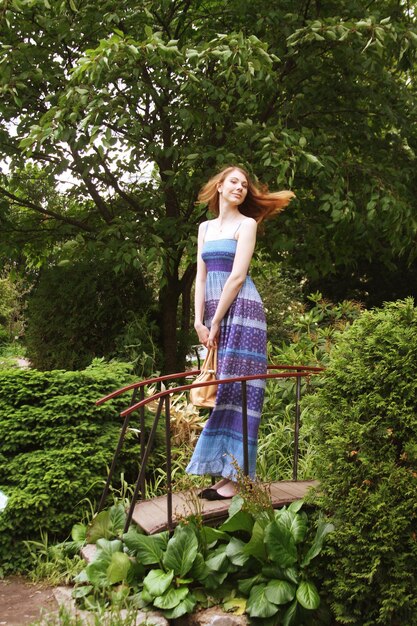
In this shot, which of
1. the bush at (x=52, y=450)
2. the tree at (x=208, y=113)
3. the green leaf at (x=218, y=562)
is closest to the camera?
the green leaf at (x=218, y=562)

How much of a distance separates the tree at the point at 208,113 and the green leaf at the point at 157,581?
3.13 m

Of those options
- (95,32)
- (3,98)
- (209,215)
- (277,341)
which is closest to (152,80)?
(95,32)

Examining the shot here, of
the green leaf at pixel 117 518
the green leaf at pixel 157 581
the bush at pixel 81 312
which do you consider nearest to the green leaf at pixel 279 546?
the green leaf at pixel 157 581

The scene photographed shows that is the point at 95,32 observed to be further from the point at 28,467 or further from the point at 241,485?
the point at 241,485

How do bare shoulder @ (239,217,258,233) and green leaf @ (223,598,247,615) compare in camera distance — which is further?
bare shoulder @ (239,217,258,233)

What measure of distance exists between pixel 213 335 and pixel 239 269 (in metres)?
0.42

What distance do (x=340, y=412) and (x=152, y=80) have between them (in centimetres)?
479

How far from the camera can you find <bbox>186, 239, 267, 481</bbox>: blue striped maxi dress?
161 inches

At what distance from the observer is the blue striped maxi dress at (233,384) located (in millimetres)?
4090

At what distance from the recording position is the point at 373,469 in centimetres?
319

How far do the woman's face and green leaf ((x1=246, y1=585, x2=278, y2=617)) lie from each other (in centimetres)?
213

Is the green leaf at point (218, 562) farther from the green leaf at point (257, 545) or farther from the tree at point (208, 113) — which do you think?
the tree at point (208, 113)

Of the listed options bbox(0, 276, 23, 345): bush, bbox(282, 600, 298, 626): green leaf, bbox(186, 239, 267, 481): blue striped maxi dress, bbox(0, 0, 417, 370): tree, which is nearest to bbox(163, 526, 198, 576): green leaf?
bbox(282, 600, 298, 626): green leaf

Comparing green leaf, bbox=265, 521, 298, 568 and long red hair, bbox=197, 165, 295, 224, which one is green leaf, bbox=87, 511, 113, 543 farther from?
long red hair, bbox=197, 165, 295, 224
